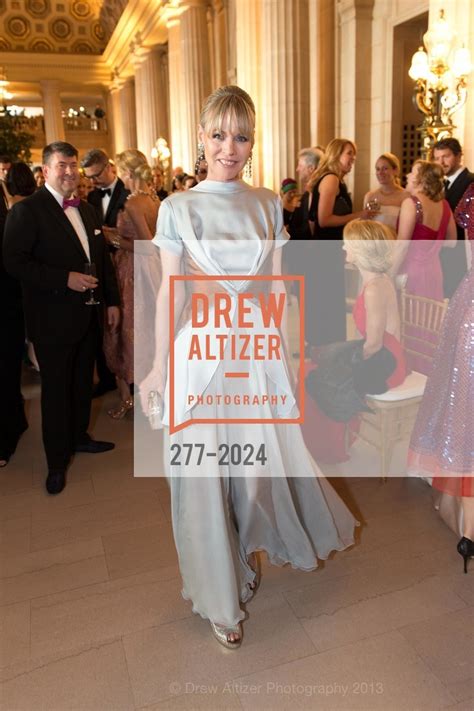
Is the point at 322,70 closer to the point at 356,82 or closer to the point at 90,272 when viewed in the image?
the point at 356,82

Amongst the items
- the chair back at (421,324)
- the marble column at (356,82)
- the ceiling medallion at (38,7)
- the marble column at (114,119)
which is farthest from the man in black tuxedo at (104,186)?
the ceiling medallion at (38,7)

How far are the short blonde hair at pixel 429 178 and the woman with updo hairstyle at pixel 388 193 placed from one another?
79 centimetres

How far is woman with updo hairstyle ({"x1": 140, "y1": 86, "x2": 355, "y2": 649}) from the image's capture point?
2002 mm

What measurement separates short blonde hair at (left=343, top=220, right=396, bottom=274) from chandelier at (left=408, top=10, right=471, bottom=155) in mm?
3425

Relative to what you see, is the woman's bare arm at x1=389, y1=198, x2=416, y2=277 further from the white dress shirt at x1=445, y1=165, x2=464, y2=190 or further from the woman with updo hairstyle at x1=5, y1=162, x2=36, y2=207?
the woman with updo hairstyle at x1=5, y1=162, x2=36, y2=207

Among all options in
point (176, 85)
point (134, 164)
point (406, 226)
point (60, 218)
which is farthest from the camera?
point (176, 85)

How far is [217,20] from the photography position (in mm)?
15547

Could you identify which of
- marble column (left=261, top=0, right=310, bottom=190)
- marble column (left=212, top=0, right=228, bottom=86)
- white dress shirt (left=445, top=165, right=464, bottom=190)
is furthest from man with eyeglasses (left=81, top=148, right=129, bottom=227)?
marble column (left=212, top=0, right=228, bottom=86)

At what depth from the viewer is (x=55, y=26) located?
29.9m

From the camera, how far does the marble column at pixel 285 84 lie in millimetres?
8703

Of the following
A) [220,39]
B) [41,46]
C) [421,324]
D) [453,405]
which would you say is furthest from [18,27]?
[453,405]

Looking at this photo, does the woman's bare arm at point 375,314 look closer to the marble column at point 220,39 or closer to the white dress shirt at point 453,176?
the white dress shirt at point 453,176

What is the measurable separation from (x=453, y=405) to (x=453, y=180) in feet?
11.7

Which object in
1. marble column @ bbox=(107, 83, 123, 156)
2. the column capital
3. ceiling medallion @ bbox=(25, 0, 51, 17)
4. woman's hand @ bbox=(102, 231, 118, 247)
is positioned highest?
ceiling medallion @ bbox=(25, 0, 51, 17)
